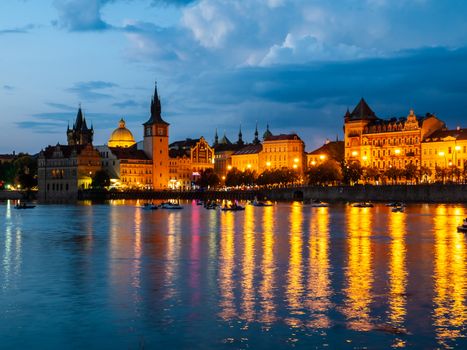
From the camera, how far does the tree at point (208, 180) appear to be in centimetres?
18950

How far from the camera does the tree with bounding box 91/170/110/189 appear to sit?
177 m

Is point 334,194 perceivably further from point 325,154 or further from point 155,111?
point 155,111

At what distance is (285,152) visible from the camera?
18675 centimetres

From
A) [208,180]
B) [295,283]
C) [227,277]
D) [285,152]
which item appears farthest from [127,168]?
[295,283]

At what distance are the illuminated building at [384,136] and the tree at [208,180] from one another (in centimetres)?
3886

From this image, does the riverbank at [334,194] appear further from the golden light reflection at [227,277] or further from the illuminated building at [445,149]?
the golden light reflection at [227,277]

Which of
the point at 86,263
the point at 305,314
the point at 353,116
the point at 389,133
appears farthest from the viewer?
the point at 353,116

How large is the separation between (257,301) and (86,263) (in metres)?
13.6

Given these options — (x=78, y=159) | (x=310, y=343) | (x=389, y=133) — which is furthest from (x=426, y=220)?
(x=78, y=159)

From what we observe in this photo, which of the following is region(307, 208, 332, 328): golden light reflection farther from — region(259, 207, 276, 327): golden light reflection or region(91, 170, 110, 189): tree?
region(91, 170, 110, 189): tree

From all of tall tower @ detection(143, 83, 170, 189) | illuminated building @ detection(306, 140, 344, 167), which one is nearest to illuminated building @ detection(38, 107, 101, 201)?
tall tower @ detection(143, 83, 170, 189)

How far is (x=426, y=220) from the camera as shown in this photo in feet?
240

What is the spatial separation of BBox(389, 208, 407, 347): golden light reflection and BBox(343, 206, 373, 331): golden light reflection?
0.78m

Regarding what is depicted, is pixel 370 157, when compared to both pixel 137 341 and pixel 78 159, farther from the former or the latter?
pixel 137 341
